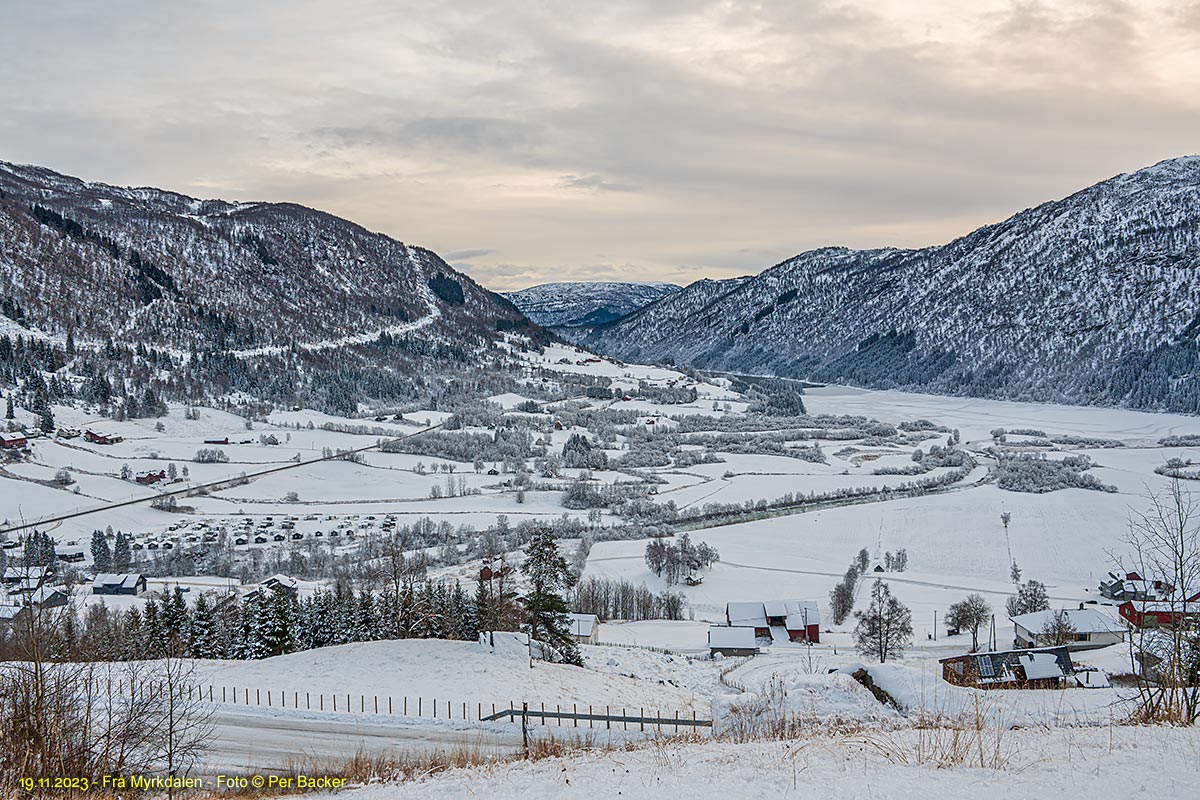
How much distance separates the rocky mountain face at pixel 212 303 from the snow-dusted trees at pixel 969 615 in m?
94.1

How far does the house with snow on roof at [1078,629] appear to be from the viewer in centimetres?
2955

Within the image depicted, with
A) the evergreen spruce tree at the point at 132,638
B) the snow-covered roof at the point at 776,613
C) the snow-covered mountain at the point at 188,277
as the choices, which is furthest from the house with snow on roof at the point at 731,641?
the snow-covered mountain at the point at 188,277

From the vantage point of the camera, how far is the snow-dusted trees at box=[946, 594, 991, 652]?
1289 inches

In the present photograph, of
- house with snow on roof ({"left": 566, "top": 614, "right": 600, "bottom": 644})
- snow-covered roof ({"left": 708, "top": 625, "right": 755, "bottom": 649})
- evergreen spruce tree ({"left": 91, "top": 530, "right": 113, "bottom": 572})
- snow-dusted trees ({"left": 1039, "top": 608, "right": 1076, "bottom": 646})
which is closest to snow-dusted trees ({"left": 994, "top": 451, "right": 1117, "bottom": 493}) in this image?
snow-dusted trees ({"left": 1039, "top": 608, "right": 1076, "bottom": 646})

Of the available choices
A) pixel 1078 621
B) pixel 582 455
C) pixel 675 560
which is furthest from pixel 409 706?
pixel 582 455

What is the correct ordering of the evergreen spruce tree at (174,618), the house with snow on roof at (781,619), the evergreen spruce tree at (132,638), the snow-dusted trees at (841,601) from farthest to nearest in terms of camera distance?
the snow-dusted trees at (841,601)
the house with snow on roof at (781,619)
the evergreen spruce tree at (174,618)
the evergreen spruce tree at (132,638)

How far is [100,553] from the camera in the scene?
45.1m

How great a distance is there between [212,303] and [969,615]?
140935mm

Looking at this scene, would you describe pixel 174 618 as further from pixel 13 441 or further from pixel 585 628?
pixel 13 441

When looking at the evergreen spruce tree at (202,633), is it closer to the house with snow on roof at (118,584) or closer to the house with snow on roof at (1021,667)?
the house with snow on roof at (118,584)

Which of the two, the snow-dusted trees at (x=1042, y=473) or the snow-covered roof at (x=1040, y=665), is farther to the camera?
the snow-dusted trees at (x=1042, y=473)

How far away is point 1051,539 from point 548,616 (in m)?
42.0

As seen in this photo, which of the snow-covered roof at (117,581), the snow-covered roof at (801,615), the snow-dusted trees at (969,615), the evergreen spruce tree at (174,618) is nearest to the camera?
the evergreen spruce tree at (174,618)

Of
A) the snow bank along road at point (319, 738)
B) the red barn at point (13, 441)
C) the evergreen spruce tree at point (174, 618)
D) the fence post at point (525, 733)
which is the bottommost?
the evergreen spruce tree at point (174, 618)
